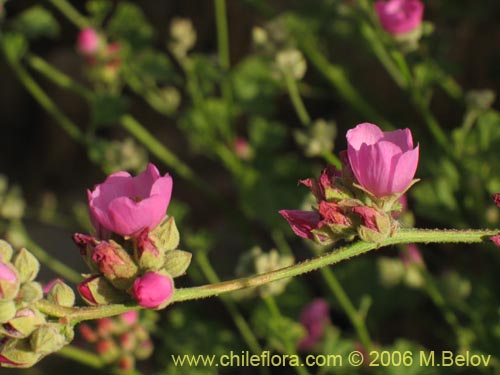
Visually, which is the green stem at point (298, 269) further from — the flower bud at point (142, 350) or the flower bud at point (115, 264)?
the flower bud at point (142, 350)


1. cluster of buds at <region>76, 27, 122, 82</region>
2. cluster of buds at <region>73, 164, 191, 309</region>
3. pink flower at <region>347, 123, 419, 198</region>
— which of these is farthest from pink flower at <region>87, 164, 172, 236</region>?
cluster of buds at <region>76, 27, 122, 82</region>

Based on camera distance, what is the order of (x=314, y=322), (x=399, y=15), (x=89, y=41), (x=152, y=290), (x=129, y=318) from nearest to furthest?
(x=152, y=290) < (x=399, y=15) < (x=129, y=318) < (x=314, y=322) < (x=89, y=41)

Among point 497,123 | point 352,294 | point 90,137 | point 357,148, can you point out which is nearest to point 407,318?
point 352,294

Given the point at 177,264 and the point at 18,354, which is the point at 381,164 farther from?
the point at 18,354

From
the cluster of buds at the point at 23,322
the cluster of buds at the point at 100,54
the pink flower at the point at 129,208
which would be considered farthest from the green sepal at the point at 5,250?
the cluster of buds at the point at 100,54

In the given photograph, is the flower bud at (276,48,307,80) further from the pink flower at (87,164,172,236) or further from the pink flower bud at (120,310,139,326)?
the pink flower at (87,164,172,236)

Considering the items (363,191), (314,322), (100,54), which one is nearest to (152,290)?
(363,191)

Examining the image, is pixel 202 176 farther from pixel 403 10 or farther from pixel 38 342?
pixel 38 342
